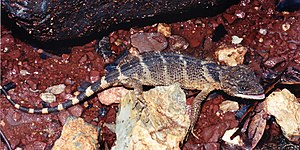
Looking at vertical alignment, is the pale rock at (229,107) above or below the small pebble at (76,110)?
Answer: below

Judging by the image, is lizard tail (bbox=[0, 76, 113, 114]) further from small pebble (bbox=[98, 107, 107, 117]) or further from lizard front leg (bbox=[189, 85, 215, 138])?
lizard front leg (bbox=[189, 85, 215, 138])

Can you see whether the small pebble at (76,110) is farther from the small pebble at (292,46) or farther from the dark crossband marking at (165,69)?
the small pebble at (292,46)

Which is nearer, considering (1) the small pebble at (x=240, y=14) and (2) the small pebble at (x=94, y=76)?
(2) the small pebble at (x=94, y=76)

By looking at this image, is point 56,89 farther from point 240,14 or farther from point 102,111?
point 240,14

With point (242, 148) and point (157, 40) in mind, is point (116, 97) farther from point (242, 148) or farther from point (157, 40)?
point (242, 148)

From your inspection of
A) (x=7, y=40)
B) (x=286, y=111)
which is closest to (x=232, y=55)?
(x=286, y=111)

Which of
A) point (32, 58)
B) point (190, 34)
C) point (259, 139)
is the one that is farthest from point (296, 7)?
point (32, 58)

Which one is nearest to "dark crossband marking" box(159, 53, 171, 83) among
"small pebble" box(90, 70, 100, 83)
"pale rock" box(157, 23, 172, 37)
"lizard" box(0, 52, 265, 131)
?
"lizard" box(0, 52, 265, 131)

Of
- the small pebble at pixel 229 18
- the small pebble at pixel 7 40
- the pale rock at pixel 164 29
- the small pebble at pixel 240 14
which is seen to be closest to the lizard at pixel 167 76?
the pale rock at pixel 164 29
